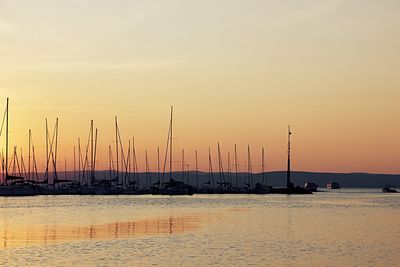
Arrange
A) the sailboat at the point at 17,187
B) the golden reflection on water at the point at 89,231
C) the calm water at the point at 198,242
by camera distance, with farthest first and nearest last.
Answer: the sailboat at the point at 17,187
the golden reflection on water at the point at 89,231
the calm water at the point at 198,242

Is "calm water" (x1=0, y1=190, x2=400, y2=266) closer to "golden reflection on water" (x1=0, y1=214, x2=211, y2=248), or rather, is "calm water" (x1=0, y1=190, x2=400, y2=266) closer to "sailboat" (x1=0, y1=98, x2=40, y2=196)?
"golden reflection on water" (x1=0, y1=214, x2=211, y2=248)

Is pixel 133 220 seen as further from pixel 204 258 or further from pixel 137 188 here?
pixel 137 188

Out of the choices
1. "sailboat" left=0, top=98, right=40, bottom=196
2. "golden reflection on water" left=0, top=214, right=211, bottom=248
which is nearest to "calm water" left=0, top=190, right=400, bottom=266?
"golden reflection on water" left=0, top=214, right=211, bottom=248

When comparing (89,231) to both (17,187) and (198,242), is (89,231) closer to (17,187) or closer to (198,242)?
(198,242)

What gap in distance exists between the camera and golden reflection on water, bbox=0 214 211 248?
166ft

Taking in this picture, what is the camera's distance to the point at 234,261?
38.8 meters

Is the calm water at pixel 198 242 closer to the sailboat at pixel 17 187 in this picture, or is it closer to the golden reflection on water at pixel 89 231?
the golden reflection on water at pixel 89 231

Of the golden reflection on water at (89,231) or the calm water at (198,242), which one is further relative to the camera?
the golden reflection on water at (89,231)

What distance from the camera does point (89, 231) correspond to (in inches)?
2302

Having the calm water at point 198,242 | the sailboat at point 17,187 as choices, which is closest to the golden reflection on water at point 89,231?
the calm water at point 198,242

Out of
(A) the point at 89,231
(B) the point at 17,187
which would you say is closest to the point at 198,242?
(A) the point at 89,231

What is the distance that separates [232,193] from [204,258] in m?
153

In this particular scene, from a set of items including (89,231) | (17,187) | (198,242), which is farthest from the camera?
(17,187)

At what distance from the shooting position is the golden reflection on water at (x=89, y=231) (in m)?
50.5
